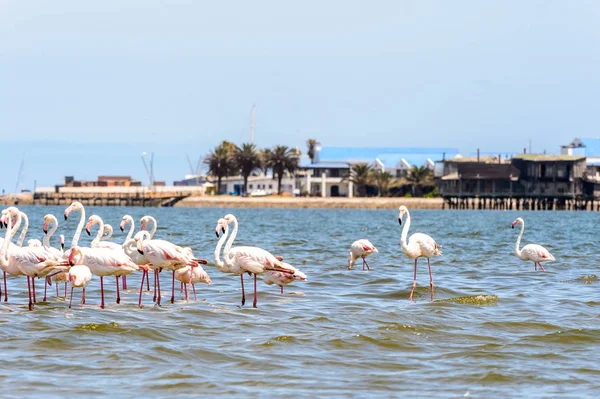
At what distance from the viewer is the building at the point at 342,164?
153 meters

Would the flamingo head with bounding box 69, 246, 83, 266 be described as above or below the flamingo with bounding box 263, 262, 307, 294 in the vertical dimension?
above

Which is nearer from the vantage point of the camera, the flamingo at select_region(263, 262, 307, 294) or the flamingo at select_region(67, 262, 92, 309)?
the flamingo at select_region(67, 262, 92, 309)

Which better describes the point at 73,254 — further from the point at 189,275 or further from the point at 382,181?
the point at 382,181

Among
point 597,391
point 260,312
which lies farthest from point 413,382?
point 260,312

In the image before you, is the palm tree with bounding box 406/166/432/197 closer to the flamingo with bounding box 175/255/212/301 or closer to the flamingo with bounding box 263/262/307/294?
the flamingo with bounding box 263/262/307/294

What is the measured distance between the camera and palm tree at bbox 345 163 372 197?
481 ft

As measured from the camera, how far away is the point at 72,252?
58.7 feet

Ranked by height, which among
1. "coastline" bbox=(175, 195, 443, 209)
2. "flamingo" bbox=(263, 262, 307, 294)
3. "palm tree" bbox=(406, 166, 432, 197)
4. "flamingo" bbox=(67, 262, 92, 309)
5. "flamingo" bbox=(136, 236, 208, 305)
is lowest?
"coastline" bbox=(175, 195, 443, 209)

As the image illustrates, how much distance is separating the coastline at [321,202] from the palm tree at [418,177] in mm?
3512

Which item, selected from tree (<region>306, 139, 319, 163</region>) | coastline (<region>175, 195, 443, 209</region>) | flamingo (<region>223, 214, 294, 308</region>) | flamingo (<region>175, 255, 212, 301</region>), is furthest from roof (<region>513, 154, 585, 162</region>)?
flamingo (<region>223, 214, 294, 308</region>)

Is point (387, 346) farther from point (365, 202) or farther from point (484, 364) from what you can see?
point (365, 202)

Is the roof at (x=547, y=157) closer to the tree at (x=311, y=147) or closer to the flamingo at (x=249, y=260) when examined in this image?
the tree at (x=311, y=147)

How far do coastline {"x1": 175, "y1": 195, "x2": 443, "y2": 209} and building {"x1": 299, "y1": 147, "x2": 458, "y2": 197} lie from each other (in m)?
7.06

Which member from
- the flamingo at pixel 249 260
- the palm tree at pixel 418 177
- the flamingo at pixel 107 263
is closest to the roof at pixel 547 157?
the palm tree at pixel 418 177
